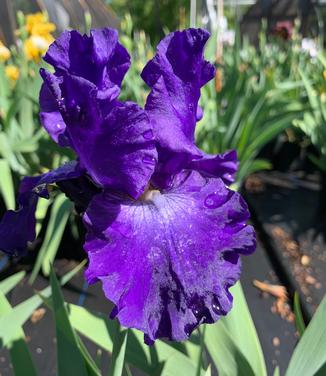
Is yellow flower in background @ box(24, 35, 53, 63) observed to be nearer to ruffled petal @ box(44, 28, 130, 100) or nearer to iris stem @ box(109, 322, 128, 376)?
ruffled petal @ box(44, 28, 130, 100)

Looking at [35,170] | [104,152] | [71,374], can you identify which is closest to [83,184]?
[104,152]

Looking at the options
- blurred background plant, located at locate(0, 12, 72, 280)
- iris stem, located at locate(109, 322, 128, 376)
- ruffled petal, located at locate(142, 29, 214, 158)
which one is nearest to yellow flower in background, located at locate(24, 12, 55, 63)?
blurred background plant, located at locate(0, 12, 72, 280)

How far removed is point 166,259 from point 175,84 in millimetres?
216

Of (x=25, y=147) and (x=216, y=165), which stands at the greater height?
(x=216, y=165)

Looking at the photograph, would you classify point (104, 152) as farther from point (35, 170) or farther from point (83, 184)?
point (35, 170)

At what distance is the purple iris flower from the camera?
0.44m

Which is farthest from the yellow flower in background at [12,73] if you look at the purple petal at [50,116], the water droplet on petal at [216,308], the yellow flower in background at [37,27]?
the water droplet on petal at [216,308]

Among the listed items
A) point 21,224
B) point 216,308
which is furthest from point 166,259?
point 21,224

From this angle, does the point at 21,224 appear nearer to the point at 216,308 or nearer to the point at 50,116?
the point at 50,116

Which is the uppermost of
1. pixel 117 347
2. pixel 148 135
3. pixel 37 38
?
pixel 37 38

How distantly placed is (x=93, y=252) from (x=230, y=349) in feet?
1.31

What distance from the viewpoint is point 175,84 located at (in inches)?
20.3

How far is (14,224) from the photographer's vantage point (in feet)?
1.79

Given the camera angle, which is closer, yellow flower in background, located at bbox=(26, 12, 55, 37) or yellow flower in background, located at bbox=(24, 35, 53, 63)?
yellow flower in background, located at bbox=(24, 35, 53, 63)
